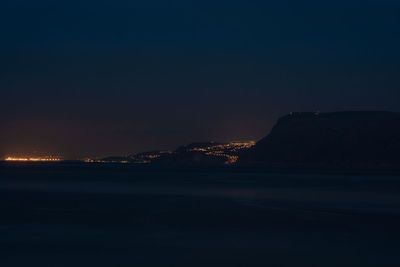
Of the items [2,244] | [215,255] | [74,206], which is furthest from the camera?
[74,206]

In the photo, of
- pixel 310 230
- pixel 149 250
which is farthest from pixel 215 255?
pixel 310 230

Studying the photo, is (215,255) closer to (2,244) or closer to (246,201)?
(2,244)

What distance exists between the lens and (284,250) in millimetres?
22375

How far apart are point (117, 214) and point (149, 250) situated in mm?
13034

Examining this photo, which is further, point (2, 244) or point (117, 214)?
point (117, 214)

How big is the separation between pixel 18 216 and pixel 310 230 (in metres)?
15.9

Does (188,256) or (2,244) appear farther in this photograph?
(2,244)

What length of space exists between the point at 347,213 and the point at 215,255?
16.7 meters

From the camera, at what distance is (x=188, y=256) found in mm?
21219

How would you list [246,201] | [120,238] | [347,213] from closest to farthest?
[120,238]
[347,213]
[246,201]

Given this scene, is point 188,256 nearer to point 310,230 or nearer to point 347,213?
point 310,230

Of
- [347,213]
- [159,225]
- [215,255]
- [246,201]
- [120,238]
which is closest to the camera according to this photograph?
[215,255]

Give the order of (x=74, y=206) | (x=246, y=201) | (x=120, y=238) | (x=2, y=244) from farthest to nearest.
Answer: (x=246, y=201)
(x=74, y=206)
(x=120, y=238)
(x=2, y=244)

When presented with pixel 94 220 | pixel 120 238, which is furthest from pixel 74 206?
pixel 120 238
